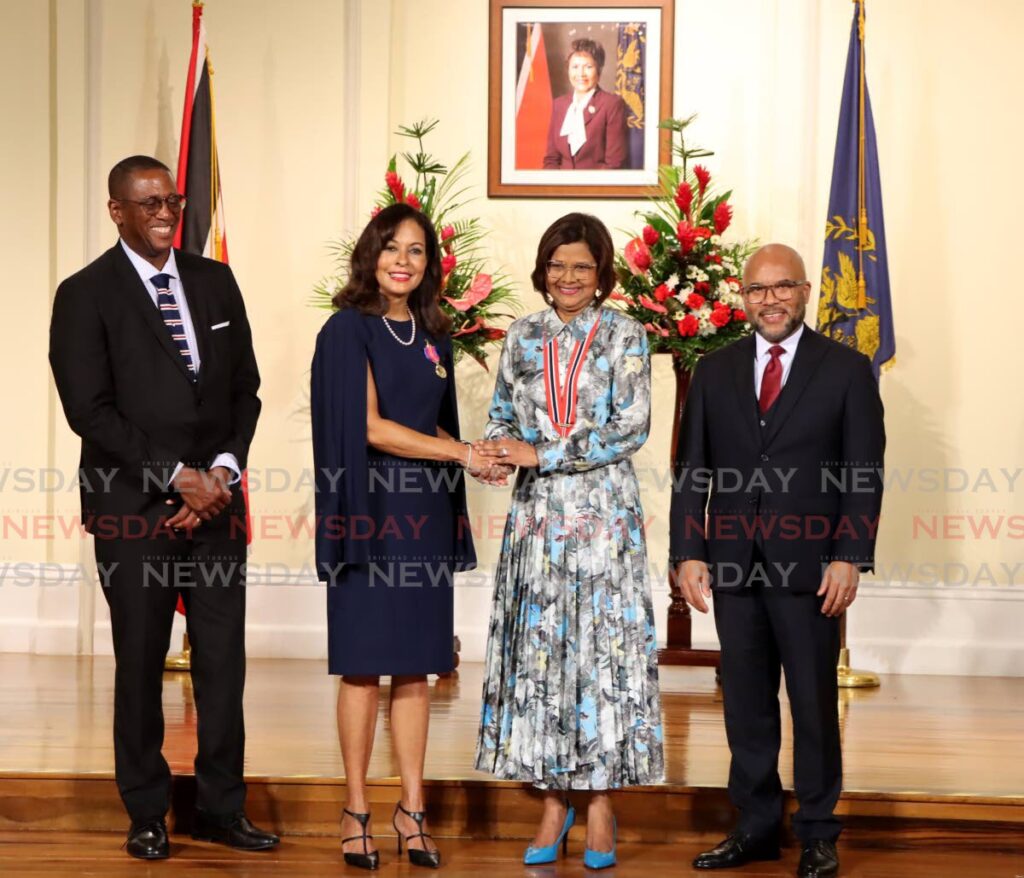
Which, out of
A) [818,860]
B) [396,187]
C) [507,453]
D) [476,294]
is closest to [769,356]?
[507,453]

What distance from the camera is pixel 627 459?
11.8 ft

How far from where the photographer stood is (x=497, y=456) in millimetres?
3557

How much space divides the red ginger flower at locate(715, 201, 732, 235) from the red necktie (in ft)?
6.29

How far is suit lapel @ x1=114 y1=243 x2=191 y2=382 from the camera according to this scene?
3559 millimetres

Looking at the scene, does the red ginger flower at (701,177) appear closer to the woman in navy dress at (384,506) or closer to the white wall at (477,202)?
the white wall at (477,202)

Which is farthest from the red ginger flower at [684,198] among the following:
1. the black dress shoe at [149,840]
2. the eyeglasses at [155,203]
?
the black dress shoe at [149,840]

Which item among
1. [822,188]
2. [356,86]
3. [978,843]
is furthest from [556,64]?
[978,843]

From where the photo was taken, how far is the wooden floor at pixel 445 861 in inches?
139

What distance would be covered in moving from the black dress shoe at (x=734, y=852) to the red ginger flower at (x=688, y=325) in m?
2.24

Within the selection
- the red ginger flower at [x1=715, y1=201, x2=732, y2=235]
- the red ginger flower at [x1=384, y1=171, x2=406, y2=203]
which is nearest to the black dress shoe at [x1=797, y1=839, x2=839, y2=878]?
the red ginger flower at [x1=715, y1=201, x2=732, y2=235]

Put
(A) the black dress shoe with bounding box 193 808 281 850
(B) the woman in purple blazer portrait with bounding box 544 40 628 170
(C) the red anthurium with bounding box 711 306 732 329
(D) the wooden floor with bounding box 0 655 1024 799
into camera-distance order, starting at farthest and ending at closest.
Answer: (B) the woman in purple blazer portrait with bounding box 544 40 628 170 < (C) the red anthurium with bounding box 711 306 732 329 < (D) the wooden floor with bounding box 0 655 1024 799 < (A) the black dress shoe with bounding box 193 808 281 850

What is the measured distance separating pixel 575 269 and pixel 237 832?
1798 millimetres

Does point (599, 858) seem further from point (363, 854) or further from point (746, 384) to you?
point (746, 384)

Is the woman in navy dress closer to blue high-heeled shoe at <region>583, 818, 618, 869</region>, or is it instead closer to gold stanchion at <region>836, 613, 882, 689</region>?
blue high-heeled shoe at <region>583, 818, 618, 869</region>
